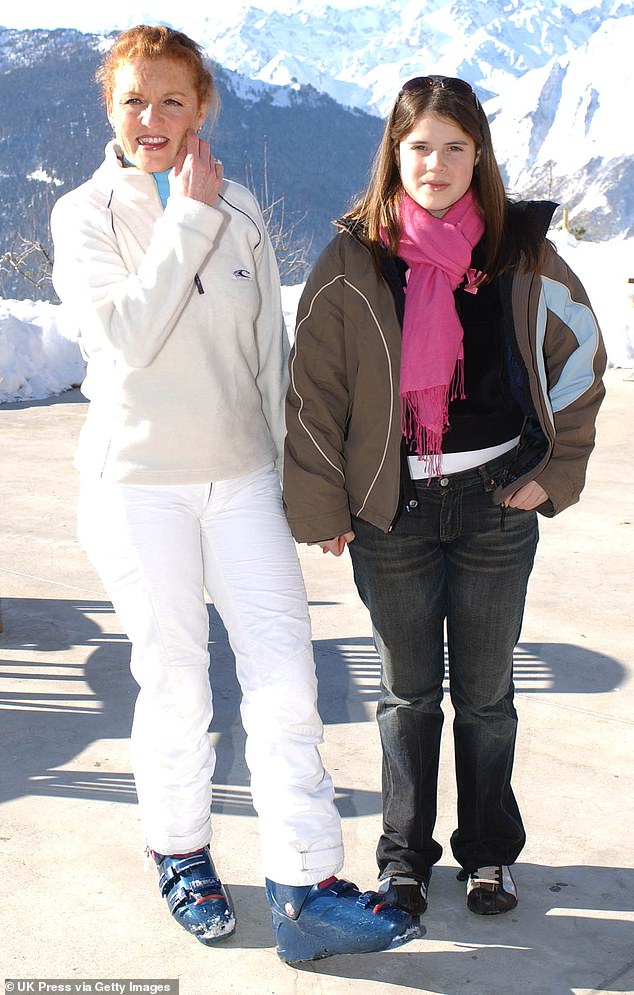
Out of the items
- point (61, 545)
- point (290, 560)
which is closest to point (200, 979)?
point (290, 560)

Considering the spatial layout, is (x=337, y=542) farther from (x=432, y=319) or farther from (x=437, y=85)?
(x=437, y=85)

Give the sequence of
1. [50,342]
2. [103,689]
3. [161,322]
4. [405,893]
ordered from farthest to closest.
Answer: [50,342] → [103,689] → [405,893] → [161,322]

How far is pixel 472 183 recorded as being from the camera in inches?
95.4

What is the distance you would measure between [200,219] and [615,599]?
3262 mm

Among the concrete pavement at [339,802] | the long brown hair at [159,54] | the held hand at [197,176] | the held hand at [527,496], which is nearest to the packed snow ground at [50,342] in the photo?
the concrete pavement at [339,802]

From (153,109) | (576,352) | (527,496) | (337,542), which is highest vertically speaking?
(153,109)

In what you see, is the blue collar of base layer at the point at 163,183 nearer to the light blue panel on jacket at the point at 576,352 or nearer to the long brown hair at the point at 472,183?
the long brown hair at the point at 472,183

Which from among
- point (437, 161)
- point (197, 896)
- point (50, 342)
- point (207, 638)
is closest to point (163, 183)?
point (437, 161)

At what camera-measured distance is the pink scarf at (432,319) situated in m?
2.29

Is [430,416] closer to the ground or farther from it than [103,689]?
farther from it

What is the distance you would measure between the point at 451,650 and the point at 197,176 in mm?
1147

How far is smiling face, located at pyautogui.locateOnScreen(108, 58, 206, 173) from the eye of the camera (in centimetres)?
232

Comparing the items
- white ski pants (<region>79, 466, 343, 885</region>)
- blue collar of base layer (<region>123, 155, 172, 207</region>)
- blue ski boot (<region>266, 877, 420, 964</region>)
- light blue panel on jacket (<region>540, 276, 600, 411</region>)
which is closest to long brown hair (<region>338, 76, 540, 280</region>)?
light blue panel on jacket (<region>540, 276, 600, 411</region>)

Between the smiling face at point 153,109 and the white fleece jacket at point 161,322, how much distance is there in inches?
2.0
